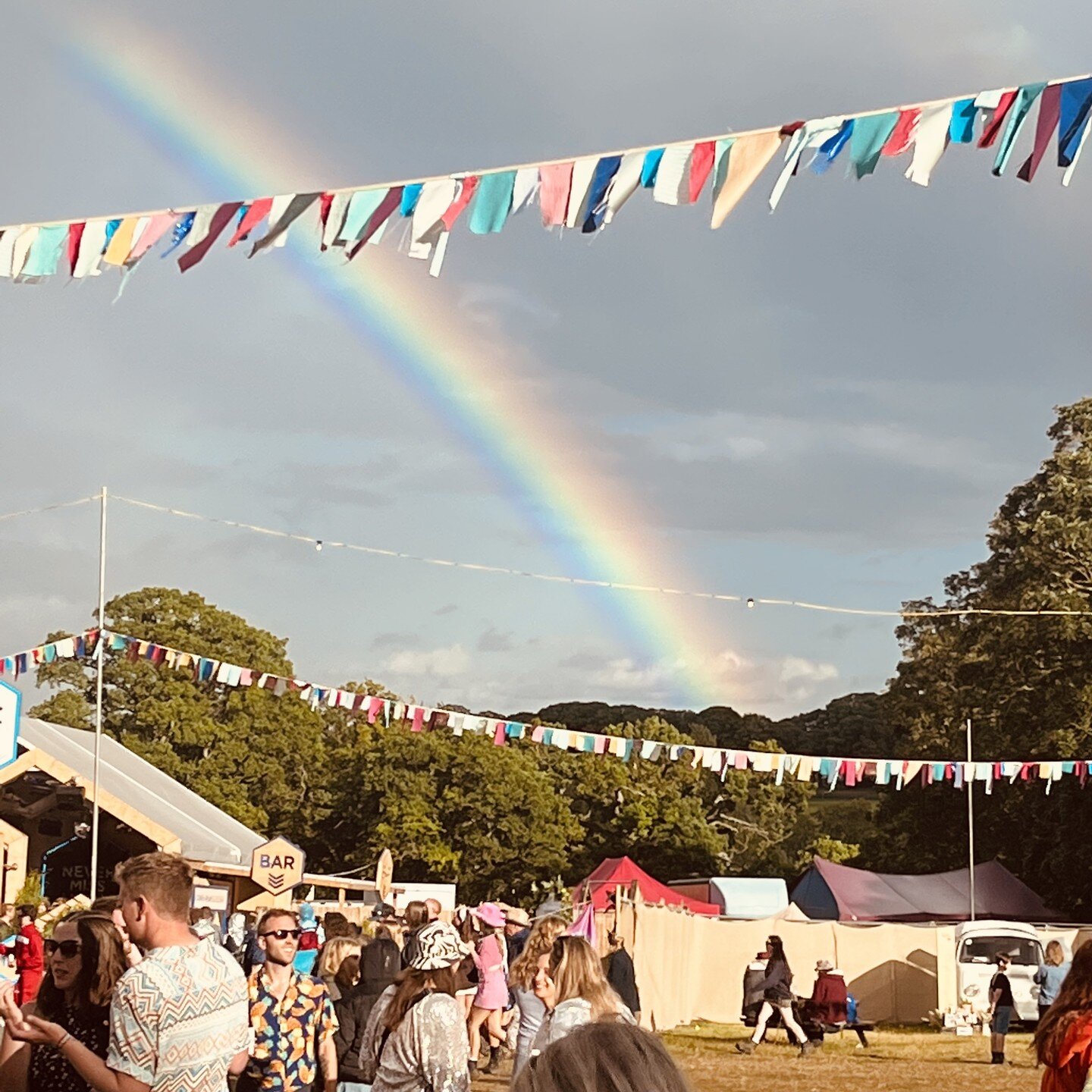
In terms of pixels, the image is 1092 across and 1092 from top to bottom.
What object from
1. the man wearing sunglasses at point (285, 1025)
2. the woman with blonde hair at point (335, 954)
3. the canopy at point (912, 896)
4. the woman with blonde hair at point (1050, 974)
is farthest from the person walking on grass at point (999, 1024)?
the man wearing sunglasses at point (285, 1025)

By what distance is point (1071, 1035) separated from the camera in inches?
196

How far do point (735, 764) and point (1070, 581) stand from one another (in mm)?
12238

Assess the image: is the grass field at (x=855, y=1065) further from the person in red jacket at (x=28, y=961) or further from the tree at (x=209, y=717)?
the tree at (x=209, y=717)

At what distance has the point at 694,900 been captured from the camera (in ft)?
111

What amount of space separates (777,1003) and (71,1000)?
1554cm

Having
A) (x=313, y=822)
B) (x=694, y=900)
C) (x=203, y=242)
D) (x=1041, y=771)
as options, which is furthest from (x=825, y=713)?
(x=203, y=242)

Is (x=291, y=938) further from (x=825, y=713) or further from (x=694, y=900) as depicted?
(x=825, y=713)

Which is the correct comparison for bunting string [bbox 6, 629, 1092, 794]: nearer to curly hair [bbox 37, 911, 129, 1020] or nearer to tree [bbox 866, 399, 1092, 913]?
tree [bbox 866, 399, 1092, 913]

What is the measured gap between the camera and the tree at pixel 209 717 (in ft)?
173

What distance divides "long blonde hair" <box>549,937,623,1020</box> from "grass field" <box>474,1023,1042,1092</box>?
8045 millimetres

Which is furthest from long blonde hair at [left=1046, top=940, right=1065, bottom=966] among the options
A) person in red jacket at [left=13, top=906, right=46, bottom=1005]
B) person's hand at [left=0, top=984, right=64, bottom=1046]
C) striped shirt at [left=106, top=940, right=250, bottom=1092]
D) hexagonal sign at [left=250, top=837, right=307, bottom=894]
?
person's hand at [left=0, top=984, right=64, bottom=1046]

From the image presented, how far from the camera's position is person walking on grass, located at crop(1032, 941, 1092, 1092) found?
16.2 ft

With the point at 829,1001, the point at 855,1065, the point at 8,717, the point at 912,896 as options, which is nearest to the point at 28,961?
the point at 8,717

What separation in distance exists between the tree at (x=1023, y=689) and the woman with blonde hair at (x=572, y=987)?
95.8 ft
